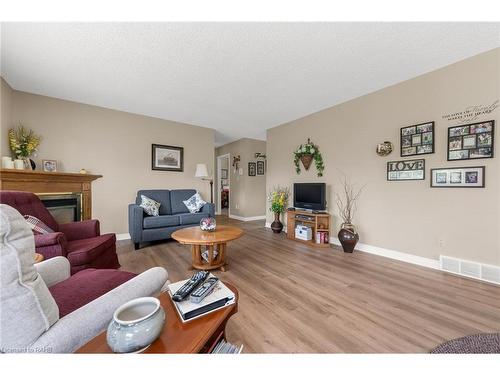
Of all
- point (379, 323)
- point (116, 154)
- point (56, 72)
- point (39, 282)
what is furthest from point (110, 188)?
point (379, 323)

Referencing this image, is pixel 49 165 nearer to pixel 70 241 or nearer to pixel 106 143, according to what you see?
pixel 106 143

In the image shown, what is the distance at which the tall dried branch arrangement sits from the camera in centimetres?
320

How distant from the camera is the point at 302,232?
3.55 metres

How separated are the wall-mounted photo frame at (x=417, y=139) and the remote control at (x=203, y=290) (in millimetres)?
2944

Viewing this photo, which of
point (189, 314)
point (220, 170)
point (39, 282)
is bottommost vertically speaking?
point (189, 314)

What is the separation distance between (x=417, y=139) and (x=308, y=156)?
1.66 meters

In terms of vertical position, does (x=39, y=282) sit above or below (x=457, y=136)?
below

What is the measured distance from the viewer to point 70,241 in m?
2.00

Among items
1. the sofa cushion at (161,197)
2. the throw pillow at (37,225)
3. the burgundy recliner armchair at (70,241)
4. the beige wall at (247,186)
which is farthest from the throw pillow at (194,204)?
the throw pillow at (37,225)

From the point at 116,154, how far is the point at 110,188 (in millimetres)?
642

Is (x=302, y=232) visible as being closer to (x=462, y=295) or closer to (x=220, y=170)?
(x=462, y=295)

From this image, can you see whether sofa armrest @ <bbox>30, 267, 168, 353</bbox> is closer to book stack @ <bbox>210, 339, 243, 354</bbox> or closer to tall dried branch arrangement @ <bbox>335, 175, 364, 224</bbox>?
book stack @ <bbox>210, 339, 243, 354</bbox>

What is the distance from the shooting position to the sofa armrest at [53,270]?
43.5 inches

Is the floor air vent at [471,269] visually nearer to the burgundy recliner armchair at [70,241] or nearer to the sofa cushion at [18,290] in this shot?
the sofa cushion at [18,290]
